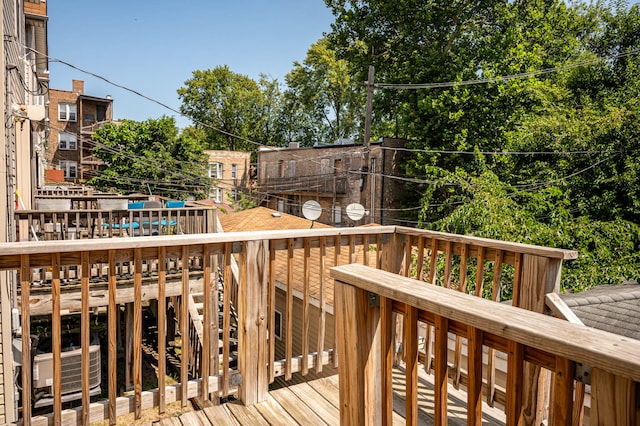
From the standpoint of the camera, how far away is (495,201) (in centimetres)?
878

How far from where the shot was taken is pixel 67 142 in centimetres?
3312

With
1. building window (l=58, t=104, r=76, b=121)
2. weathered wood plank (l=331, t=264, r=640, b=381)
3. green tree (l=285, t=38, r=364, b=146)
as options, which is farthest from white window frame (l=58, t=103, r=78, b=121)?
weathered wood plank (l=331, t=264, r=640, b=381)


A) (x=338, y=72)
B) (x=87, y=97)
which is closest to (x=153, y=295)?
(x=338, y=72)

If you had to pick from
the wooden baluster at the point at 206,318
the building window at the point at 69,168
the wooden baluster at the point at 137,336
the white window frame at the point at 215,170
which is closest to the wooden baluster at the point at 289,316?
the wooden baluster at the point at 206,318

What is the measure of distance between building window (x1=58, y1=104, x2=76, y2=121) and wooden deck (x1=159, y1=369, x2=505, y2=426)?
3661 centimetres

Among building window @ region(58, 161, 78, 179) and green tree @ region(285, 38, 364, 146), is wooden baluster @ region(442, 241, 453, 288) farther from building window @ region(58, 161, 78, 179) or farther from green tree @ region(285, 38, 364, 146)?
building window @ region(58, 161, 78, 179)

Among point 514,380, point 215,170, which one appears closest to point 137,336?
point 514,380

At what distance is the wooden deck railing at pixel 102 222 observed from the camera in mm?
6492

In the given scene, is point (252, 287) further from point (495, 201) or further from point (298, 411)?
point (495, 201)

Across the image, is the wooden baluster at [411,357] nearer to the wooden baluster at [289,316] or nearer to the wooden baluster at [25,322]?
the wooden baluster at [289,316]

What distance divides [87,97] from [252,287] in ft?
118

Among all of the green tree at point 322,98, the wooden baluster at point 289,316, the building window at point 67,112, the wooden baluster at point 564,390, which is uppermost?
the green tree at point 322,98

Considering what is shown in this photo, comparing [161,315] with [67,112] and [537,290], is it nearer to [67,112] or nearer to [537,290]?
[537,290]

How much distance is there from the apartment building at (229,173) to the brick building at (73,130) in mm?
9128
